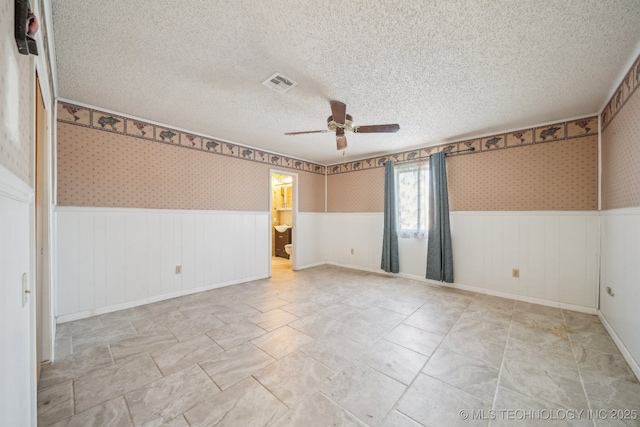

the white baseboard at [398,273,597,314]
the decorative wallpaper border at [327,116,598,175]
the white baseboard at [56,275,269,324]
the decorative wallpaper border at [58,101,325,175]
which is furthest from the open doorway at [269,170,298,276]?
the white baseboard at [398,273,597,314]

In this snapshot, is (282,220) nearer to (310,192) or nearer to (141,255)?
(310,192)

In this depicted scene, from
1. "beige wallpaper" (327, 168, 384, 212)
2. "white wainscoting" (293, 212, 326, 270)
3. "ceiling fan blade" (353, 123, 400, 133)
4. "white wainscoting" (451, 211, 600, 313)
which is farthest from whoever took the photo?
"white wainscoting" (293, 212, 326, 270)

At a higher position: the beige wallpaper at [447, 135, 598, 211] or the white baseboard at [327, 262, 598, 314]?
the beige wallpaper at [447, 135, 598, 211]

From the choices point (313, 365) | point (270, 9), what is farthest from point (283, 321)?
point (270, 9)

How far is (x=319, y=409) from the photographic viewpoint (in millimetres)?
1518

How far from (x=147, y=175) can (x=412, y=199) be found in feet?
13.8

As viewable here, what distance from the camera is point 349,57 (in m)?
1.97

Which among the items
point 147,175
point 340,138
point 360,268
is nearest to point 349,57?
point 340,138

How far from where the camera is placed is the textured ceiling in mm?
1548

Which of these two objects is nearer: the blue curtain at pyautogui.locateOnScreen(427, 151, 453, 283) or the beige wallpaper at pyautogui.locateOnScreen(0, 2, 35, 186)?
the beige wallpaper at pyautogui.locateOnScreen(0, 2, 35, 186)

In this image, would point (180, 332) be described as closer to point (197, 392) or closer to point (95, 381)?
point (95, 381)

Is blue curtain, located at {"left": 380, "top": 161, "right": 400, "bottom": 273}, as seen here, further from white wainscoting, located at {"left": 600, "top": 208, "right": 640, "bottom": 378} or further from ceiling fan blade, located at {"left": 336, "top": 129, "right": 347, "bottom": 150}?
white wainscoting, located at {"left": 600, "top": 208, "right": 640, "bottom": 378}

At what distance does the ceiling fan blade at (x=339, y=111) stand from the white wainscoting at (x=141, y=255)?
255 centimetres

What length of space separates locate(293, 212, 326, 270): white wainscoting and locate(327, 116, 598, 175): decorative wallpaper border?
6.66 feet
